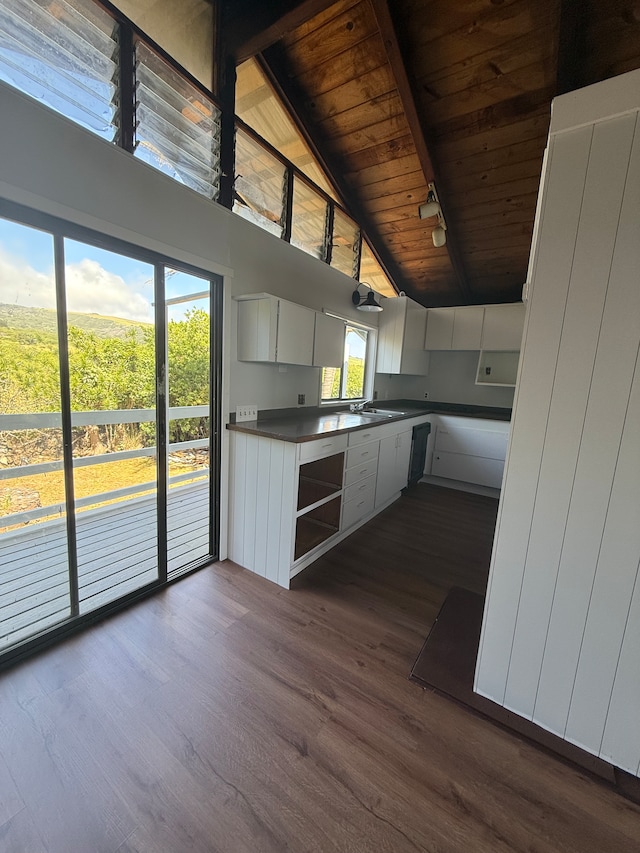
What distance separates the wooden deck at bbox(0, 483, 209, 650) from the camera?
1.84 m

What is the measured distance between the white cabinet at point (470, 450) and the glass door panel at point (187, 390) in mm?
3115

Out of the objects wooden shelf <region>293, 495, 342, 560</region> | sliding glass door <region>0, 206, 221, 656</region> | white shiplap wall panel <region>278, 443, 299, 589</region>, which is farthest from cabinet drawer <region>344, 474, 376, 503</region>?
sliding glass door <region>0, 206, 221, 656</region>

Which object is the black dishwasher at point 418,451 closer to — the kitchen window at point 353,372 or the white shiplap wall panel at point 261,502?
the kitchen window at point 353,372

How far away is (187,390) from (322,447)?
100cm

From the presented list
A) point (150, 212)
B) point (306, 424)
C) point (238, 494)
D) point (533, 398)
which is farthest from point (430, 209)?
point (238, 494)

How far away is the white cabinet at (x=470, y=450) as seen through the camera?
4109mm

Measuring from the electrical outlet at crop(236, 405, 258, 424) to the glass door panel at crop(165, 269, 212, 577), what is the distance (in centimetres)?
22

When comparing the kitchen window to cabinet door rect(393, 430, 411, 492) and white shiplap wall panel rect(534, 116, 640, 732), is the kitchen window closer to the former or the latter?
cabinet door rect(393, 430, 411, 492)

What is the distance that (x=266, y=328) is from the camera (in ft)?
7.91

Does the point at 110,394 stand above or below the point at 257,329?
below

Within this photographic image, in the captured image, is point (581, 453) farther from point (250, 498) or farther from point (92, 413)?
point (92, 413)

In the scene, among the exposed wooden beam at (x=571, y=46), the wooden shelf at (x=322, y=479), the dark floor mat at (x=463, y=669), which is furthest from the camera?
the wooden shelf at (x=322, y=479)

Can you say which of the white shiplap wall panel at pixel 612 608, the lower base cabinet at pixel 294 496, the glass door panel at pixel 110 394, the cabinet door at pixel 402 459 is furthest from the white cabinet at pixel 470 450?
the glass door panel at pixel 110 394

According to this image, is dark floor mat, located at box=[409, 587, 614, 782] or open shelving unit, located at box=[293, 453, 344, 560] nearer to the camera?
dark floor mat, located at box=[409, 587, 614, 782]
